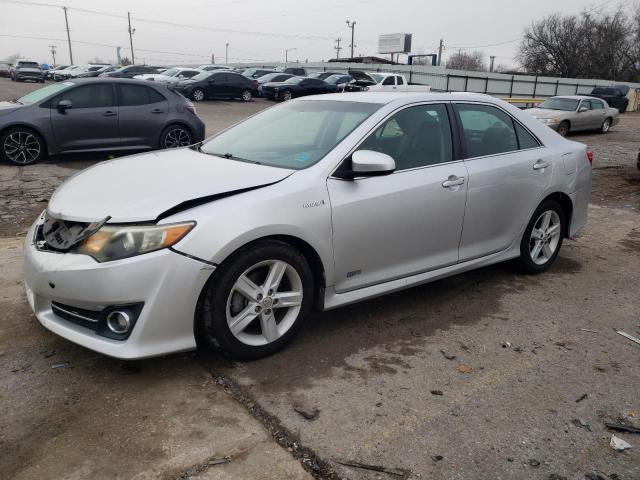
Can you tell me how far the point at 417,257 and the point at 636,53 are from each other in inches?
2675

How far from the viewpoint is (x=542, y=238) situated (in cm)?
501

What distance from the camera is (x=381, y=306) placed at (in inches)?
168

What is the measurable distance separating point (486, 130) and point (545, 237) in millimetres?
1232

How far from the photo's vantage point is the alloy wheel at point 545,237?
195 inches

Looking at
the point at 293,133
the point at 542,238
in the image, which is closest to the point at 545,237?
the point at 542,238

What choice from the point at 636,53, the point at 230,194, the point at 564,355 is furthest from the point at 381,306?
the point at 636,53

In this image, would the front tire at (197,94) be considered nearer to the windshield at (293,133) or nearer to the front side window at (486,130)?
the windshield at (293,133)

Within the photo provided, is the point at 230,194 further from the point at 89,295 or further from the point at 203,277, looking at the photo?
the point at 89,295

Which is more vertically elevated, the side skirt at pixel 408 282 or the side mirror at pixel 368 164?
the side mirror at pixel 368 164

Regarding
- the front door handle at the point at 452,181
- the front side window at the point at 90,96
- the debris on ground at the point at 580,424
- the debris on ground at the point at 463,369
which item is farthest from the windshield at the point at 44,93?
the debris on ground at the point at 580,424

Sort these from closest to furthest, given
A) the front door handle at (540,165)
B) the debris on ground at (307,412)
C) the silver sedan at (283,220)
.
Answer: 1. the debris on ground at (307,412)
2. the silver sedan at (283,220)
3. the front door handle at (540,165)

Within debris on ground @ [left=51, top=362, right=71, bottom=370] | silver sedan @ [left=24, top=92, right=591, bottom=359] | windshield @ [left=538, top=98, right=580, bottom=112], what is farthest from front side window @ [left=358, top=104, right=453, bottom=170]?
windshield @ [left=538, top=98, right=580, bottom=112]

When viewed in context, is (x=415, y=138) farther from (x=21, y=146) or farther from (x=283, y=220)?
(x=21, y=146)

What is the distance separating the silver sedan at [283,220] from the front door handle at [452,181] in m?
0.02
